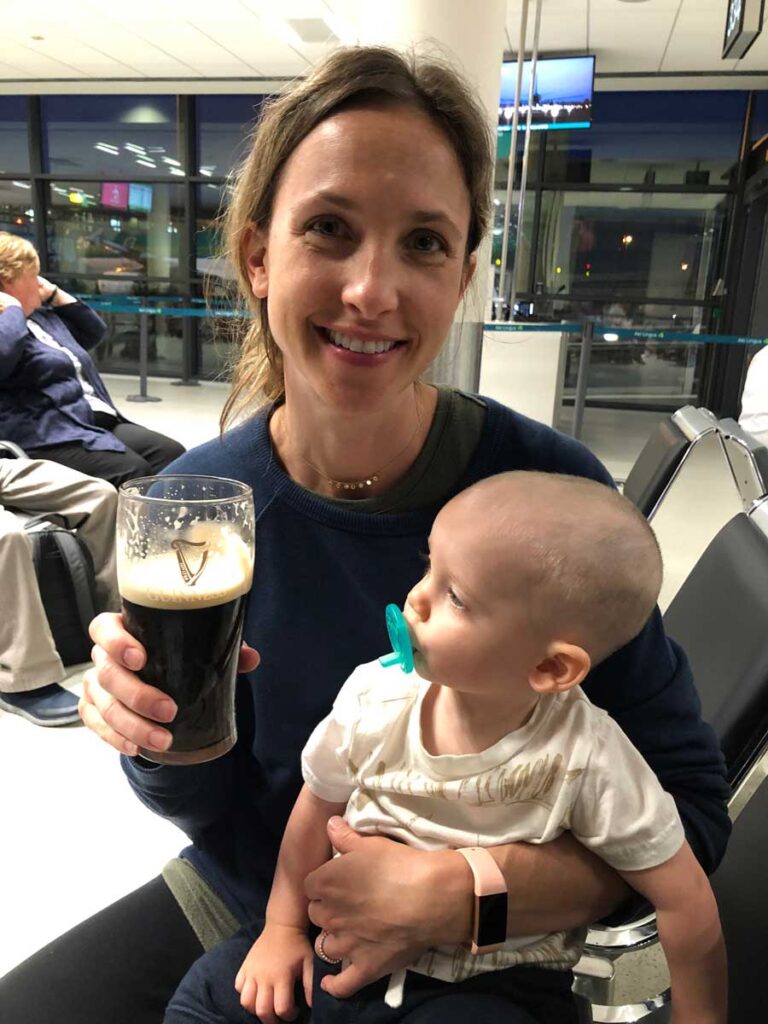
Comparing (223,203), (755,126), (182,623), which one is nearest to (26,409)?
(223,203)

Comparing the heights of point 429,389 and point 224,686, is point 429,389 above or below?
above

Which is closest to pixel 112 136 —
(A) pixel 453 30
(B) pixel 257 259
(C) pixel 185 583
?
(A) pixel 453 30

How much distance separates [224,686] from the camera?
0.90 m

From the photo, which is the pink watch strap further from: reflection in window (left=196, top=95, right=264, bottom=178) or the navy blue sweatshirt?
reflection in window (left=196, top=95, right=264, bottom=178)

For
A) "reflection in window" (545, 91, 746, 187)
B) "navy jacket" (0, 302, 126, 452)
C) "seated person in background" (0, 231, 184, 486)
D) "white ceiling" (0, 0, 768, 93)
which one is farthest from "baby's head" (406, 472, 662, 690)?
"reflection in window" (545, 91, 746, 187)

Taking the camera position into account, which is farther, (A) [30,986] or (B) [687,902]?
(A) [30,986]

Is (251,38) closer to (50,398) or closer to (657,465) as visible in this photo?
(50,398)

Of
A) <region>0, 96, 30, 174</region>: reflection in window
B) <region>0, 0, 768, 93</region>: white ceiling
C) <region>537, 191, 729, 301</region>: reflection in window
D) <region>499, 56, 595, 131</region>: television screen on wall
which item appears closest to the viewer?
<region>0, 0, 768, 93</region>: white ceiling

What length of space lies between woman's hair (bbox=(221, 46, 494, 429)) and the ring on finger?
0.75 meters

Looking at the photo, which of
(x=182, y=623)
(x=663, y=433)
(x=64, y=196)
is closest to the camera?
(x=182, y=623)

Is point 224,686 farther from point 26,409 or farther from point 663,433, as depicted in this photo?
point 26,409

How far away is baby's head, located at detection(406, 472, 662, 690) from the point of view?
838 mm

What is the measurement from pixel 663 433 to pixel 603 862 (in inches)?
69.8

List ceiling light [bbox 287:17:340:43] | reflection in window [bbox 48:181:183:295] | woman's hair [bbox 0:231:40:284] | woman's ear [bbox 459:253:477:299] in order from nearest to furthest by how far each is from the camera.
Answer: woman's ear [bbox 459:253:477:299] < woman's hair [bbox 0:231:40:284] < ceiling light [bbox 287:17:340:43] < reflection in window [bbox 48:181:183:295]
